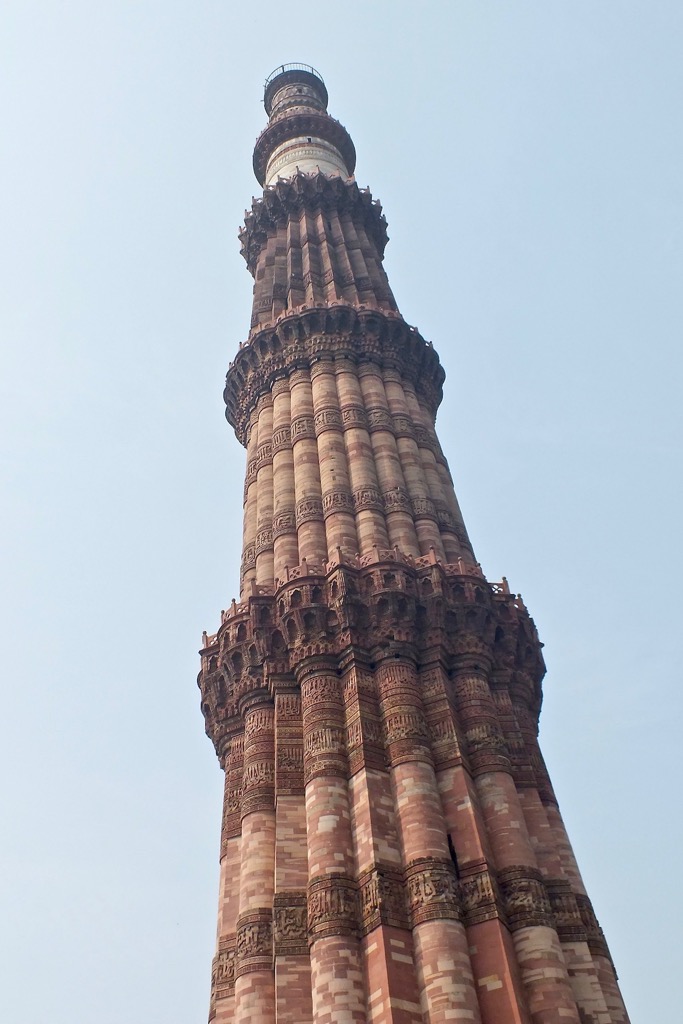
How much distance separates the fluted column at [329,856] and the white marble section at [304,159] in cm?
2139

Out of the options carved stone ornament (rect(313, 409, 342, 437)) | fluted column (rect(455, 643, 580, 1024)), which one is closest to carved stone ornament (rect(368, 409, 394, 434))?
carved stone ornament (rect(313, 409, 342, 437))

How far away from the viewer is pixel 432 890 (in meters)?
13.1

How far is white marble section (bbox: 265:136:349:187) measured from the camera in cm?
3309

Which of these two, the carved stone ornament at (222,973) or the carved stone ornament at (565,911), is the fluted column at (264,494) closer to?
the carved stone ornament at (222,973)

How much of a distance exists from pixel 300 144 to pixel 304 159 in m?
1.33


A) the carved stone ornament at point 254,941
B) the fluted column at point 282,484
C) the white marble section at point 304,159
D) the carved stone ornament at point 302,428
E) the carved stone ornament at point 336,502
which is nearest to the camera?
the carved stone ornament at point 254,941

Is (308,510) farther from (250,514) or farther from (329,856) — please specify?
(329,856)

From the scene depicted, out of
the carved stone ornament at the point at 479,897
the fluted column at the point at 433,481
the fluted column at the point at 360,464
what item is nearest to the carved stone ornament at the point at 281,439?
the fluted column at the point at 360,464

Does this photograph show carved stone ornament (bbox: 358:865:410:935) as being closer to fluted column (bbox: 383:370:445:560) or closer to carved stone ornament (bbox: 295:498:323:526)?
fluted column (bbox: 383:370:445:560)

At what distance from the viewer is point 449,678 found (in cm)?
1669

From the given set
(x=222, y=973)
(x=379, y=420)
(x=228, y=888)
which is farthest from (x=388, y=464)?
(x=222, y=973)

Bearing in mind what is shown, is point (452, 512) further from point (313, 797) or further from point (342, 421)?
point (313, 797)

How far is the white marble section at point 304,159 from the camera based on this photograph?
109ft

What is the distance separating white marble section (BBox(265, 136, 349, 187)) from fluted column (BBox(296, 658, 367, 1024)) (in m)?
21.4
